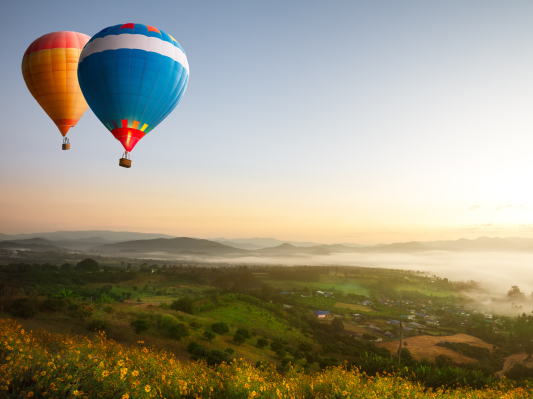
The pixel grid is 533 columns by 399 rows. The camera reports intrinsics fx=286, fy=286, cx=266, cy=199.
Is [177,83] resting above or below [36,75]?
below

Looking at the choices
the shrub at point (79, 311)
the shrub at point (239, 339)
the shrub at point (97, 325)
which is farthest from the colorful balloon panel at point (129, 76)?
the shrub at point (239, 339)

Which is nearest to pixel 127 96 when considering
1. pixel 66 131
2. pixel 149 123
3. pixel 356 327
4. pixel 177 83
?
pixel 149 123

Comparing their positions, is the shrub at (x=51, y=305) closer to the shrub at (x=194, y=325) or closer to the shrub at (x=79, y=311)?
the shrub at (x=79, y=311)

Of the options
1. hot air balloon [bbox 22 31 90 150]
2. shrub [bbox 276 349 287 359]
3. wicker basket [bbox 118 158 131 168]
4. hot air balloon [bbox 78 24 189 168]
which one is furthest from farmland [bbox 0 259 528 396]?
hot air balloon [bbox 22 31 90 150]

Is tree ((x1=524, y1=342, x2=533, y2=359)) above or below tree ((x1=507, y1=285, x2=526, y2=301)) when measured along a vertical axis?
above

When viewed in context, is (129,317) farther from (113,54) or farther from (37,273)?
(37,273)

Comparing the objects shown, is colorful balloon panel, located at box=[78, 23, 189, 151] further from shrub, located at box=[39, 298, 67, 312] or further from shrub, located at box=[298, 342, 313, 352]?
shrub, located at box=[298, 342, 313, 352]
